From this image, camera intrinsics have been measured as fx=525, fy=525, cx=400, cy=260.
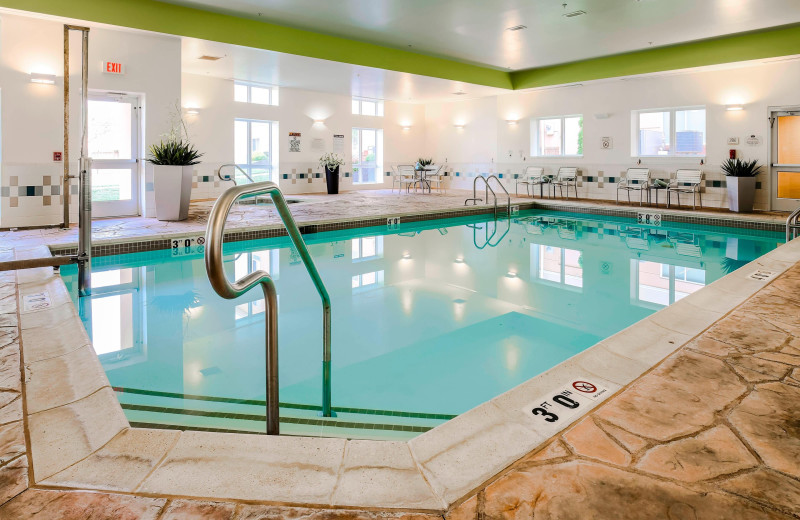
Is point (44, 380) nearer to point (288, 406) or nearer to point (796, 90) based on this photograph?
point (288, 406)

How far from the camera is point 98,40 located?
22.5 ft

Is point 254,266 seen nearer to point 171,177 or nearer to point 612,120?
point 171,177

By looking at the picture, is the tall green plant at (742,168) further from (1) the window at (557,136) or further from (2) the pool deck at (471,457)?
(2) the pool deck at (471,457)

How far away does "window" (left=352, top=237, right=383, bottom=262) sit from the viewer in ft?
19.9

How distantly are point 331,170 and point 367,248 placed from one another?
22.9 feet

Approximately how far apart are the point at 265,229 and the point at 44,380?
4.98m

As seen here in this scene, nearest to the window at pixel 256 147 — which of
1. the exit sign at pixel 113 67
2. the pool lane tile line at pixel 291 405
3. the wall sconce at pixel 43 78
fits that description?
the exit sign at pixel 113 67

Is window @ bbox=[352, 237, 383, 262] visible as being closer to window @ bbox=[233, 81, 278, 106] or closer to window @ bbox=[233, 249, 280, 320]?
window @ bbox=[233, 249, 280, 320]

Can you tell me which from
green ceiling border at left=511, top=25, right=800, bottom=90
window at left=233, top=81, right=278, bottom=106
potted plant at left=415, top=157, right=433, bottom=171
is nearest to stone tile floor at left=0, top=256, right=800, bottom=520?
green ceiling border at left=511, top=25, right=800, bottom=90

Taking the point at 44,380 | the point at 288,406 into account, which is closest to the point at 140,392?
the point at 44,380

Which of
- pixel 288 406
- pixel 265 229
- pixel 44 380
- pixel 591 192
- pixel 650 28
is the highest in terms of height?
pixel 650 28

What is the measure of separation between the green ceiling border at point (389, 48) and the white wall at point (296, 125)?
3.59 meters

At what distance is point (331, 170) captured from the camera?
13.2m

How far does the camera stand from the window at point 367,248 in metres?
6.08
